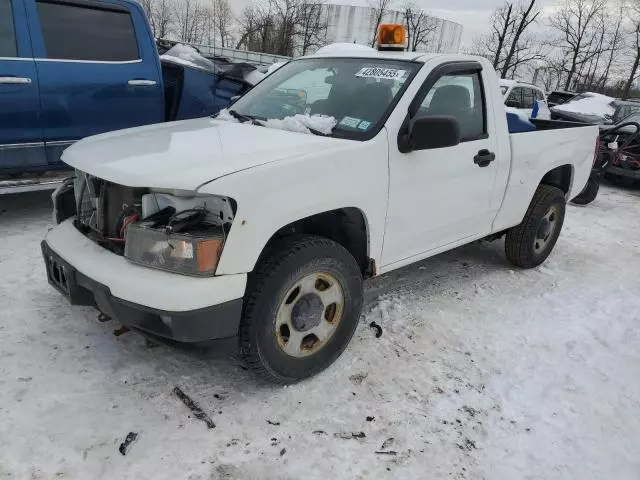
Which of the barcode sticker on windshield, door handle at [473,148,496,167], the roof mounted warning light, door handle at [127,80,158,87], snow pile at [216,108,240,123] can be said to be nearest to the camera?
the barcode sticker on windshield

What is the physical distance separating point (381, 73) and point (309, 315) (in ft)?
5.45

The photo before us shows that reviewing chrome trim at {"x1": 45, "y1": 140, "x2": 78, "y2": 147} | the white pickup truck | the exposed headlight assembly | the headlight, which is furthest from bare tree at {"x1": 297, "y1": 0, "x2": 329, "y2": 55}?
the headlight

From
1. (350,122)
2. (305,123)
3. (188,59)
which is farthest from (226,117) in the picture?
(188,59)

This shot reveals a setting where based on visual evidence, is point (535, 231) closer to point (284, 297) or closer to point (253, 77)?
point (284, 297)

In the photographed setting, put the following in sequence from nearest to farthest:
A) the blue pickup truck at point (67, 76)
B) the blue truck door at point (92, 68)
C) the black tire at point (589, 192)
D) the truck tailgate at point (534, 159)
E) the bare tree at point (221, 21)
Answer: the truck tailgate at point (534, 159) < the blue pickup truck at point (67, 76) < the blue truck door at point (92, 68) < the black tire at point (589, 192) < the bare tree at point (221, 21)

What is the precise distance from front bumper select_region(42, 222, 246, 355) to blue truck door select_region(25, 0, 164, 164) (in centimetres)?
A: 265

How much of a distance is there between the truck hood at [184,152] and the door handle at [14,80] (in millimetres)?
1817

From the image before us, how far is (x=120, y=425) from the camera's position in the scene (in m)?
2.51

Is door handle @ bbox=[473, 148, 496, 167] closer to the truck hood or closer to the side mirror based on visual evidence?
the side mirror

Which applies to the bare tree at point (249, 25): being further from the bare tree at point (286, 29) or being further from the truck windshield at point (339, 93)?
the truck windshield at point (339, 93)

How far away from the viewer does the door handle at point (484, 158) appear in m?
3.66

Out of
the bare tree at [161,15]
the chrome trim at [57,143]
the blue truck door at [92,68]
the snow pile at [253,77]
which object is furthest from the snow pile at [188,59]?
the bare tree at [161,15]

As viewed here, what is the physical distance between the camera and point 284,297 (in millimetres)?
2678

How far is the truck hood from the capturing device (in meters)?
2.38
